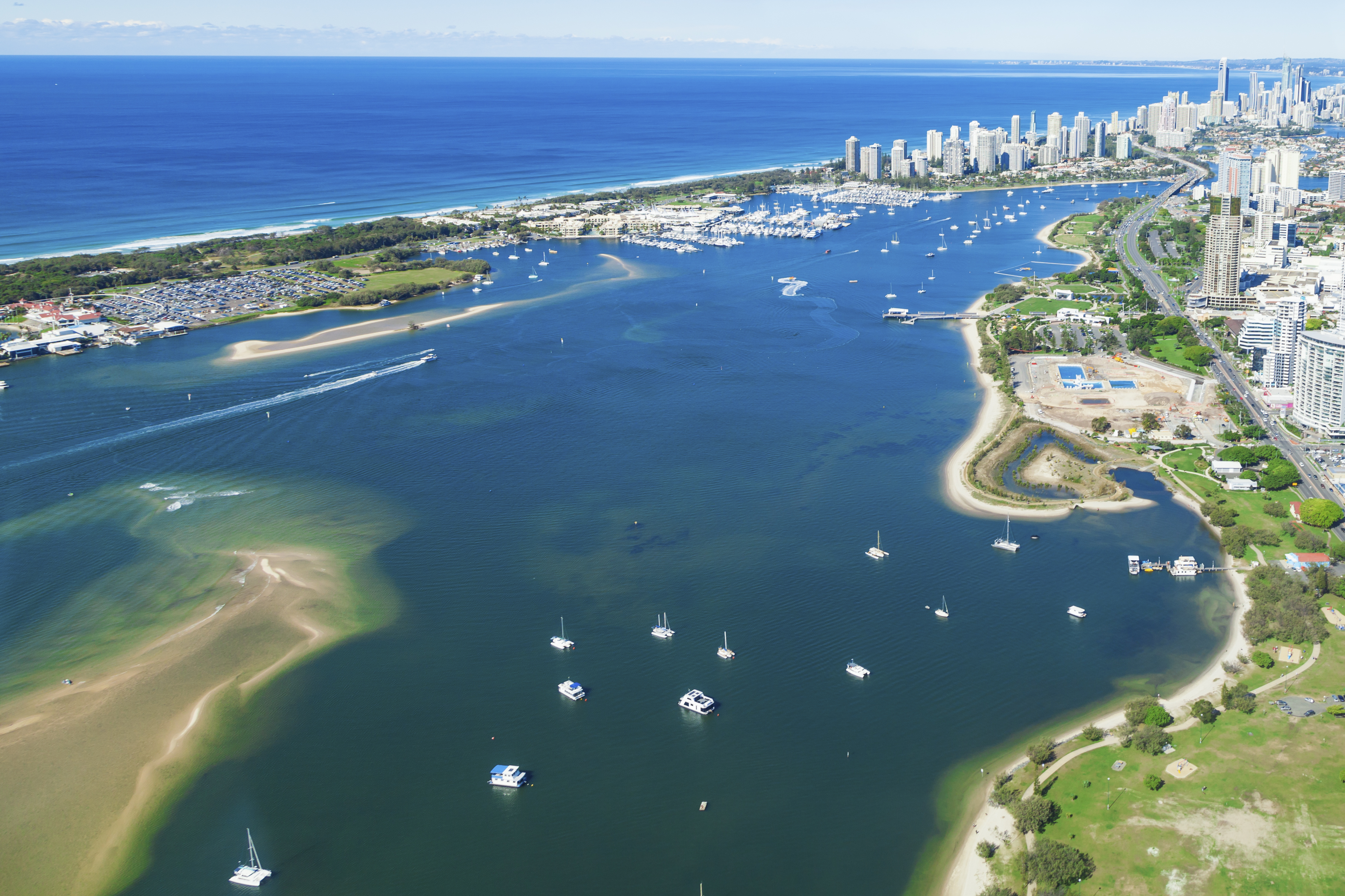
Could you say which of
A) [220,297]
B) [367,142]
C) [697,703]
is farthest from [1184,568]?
[367,142]

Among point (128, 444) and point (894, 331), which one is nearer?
point (128, 444)

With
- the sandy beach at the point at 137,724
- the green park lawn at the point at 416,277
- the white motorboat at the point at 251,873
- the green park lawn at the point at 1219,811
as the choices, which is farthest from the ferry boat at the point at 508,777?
the green park lawn at the point at 416,277

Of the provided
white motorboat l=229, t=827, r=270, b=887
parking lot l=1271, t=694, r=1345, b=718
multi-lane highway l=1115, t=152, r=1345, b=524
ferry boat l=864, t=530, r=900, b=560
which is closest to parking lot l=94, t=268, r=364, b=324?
ferry boat l=864, t=530, r=900, b=560

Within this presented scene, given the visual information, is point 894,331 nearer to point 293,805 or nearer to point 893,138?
point 293,805

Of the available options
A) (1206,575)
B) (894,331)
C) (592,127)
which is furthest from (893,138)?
(1206,575)

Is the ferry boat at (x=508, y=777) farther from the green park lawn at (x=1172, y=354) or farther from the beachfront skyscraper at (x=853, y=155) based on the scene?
the beachfront skyscraper at (x=853, y=155)
